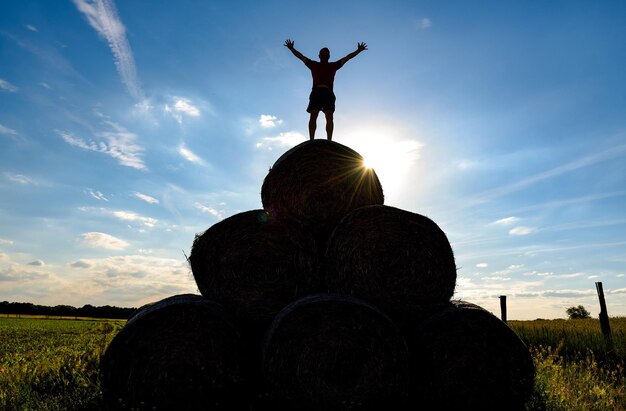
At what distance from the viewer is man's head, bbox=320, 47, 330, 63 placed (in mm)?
9441

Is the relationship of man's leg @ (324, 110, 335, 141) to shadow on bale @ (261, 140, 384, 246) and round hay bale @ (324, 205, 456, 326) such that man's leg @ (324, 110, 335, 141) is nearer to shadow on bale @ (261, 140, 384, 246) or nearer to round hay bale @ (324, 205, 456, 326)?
shadow on bale @ (261, 140, 384, 246)

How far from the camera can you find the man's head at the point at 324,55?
9441 millimetres

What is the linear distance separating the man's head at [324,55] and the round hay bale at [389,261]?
4.99 m

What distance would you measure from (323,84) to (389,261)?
503 cm

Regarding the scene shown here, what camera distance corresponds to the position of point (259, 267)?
539 cm

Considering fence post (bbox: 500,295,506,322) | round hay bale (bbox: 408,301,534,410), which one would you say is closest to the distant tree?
fence post (bbox: 500,295,506,322)

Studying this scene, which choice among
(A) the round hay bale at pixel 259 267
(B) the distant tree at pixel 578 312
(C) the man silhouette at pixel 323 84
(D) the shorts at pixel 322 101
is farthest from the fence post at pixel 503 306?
(B) the distant tree at pixel 578 312

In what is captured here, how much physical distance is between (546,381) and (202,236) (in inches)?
179

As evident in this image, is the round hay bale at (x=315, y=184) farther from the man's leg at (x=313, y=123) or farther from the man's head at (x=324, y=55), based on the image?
the man's head at (x=324, y=55)

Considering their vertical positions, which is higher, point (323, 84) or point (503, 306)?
point (323, 84)

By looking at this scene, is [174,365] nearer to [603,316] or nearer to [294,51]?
[294,51]

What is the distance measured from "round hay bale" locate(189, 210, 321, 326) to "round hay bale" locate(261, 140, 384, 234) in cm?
62

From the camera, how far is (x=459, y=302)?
5.66 m

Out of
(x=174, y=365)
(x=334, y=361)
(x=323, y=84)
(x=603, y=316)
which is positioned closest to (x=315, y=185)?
(x=334, y=361)
